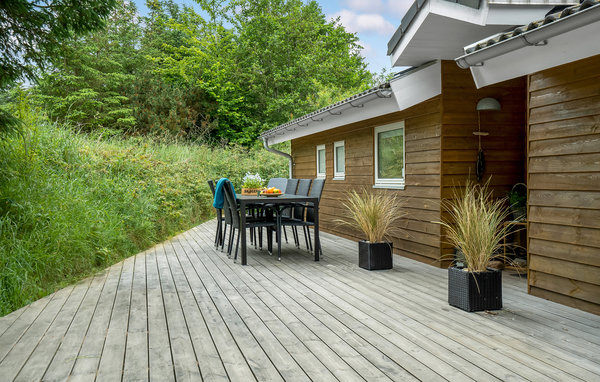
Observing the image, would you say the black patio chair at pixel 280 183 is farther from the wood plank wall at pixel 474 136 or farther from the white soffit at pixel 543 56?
the white soffit at pixel 543 56

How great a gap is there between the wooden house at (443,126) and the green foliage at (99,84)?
13320mm

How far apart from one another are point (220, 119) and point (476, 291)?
17.4 meters

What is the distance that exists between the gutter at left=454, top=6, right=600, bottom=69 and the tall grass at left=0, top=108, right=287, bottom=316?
4.13 m

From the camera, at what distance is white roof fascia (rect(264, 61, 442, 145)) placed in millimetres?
4738

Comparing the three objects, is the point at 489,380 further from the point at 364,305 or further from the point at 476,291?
the point at 364,305

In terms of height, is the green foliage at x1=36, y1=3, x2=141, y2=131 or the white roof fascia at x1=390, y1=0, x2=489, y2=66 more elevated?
the green foliage at x1=36, y1=3, x2=141, y2=131

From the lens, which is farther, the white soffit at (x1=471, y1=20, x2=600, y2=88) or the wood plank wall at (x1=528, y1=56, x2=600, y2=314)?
the wood plank wall at (x1=528, y1=56, x2=600, y2=314)

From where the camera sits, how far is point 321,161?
887 centimetres

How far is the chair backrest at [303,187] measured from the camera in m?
6.30

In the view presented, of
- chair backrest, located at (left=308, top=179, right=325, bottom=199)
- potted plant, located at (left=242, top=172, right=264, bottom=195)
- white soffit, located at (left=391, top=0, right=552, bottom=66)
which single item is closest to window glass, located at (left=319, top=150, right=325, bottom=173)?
chair backrest, located at (left=308, top=179, right=325, bottom=199)

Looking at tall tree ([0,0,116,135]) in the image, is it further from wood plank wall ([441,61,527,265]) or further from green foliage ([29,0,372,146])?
green foliage ([29,0,372,146])

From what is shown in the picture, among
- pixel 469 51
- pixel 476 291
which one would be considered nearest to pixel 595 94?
pixel 469 51

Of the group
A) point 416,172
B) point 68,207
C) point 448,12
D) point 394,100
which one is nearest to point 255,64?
point 394,100

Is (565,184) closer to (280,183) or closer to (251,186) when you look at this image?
(251,186)
